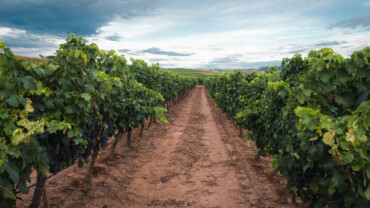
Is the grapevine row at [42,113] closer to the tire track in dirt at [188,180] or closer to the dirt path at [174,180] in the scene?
the dirt path at [174,180]

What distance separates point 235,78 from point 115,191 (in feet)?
33.4

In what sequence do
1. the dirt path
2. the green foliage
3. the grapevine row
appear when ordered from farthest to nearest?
the dirt path, the grapevine row, the green foliage

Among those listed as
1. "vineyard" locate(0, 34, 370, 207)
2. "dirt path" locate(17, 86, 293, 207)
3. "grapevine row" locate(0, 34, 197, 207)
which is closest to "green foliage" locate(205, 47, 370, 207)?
"vineyard" locate(0, 34, 370, 207)

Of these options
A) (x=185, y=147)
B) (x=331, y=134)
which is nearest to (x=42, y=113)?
(x=331, y=134)

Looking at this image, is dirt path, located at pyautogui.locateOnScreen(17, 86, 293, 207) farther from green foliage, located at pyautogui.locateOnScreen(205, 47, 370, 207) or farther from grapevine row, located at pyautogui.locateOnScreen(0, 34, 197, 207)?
green foliage, located at pyautogui.locateOnScreen(205, 47, 370, 207)

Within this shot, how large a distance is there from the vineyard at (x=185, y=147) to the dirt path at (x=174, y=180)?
34mm

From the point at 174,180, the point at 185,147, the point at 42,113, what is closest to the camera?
the point at 42,113

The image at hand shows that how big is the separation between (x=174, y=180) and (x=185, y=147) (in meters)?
2.93

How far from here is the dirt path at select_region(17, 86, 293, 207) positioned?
5.16 metres

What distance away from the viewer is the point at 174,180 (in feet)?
20.3

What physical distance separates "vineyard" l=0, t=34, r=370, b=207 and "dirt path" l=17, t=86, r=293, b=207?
34mm

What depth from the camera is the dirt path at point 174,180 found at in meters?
5.16

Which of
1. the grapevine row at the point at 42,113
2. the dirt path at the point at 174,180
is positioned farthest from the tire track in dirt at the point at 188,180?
the grapevine row at the point at 42,113

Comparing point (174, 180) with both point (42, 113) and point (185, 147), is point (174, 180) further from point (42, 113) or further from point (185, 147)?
point (42, 113)
